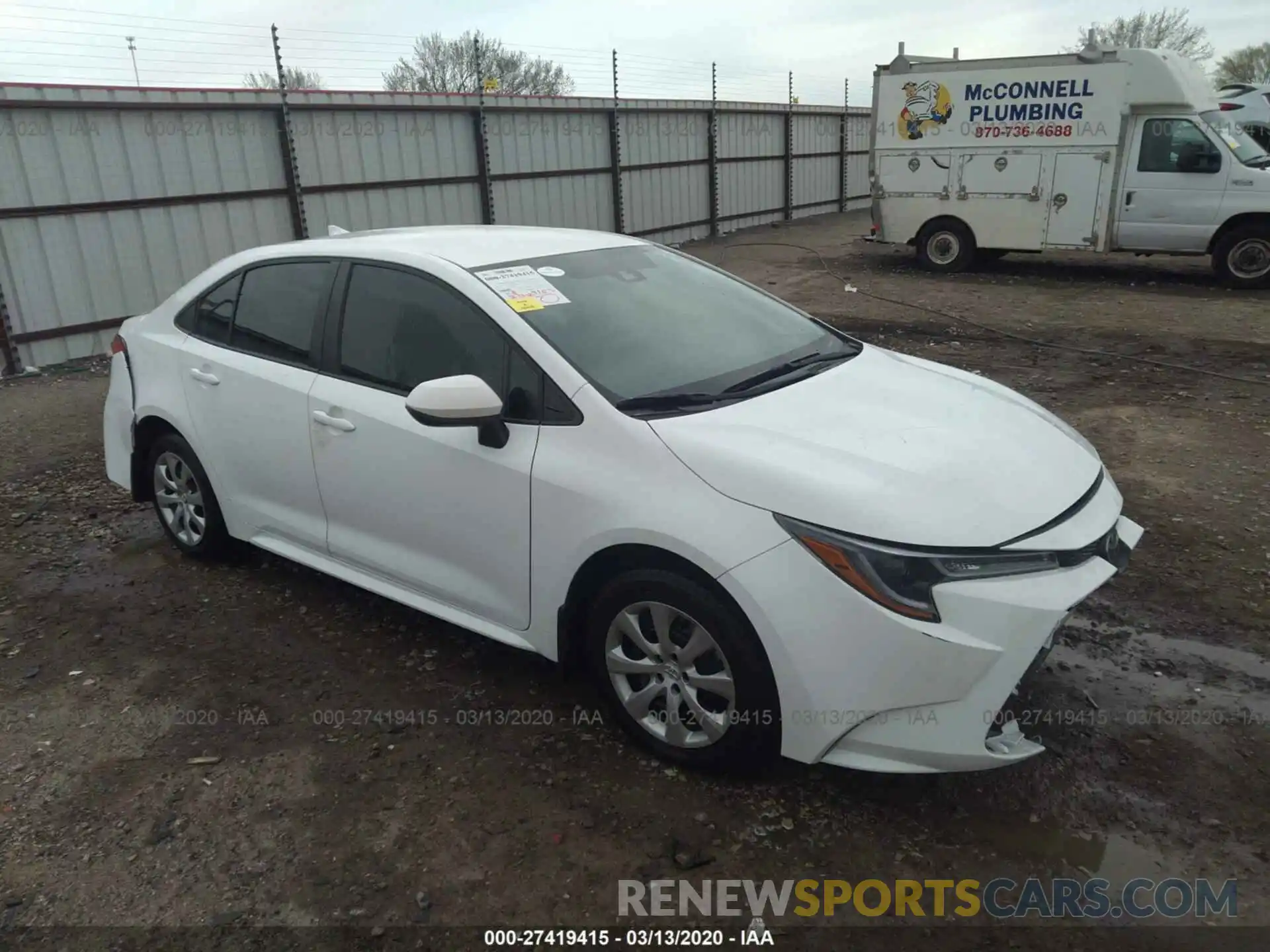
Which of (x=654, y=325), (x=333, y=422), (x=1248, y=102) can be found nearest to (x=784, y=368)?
(x=654, y=325)


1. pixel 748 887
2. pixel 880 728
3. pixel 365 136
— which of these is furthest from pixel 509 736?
pixel 365 136

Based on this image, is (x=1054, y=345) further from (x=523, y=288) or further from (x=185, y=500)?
(x=185, y=500)

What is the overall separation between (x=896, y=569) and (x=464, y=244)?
216cm

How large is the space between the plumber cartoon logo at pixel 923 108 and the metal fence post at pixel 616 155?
16.5 feet

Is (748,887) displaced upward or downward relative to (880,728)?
downward

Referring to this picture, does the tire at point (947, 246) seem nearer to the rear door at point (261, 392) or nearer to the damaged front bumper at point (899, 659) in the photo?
the rear door at point (261, 392)

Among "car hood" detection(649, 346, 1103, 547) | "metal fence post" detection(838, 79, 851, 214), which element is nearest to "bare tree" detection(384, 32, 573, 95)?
"metal fence post" detection(838, 79, 851, 214)

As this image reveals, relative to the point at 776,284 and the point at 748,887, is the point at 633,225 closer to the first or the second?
the point at 776,284

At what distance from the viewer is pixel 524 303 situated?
10.7 feet

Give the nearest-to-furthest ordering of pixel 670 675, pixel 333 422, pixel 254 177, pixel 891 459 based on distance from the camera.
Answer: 1. pixel 891 459
2. pixel 670 675
3. pixel 333 422
4. pixel 254 177

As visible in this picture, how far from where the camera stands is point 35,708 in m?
3.52

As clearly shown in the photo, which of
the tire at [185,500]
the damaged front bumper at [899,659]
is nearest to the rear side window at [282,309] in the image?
the tire at [185,500]

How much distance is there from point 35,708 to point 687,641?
2514 mm

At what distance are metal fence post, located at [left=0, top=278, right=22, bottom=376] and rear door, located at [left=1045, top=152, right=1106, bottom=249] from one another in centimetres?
1223
